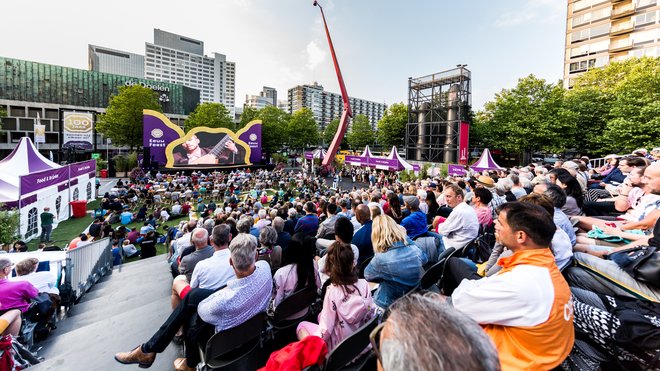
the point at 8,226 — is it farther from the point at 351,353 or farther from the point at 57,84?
the point at 57,84

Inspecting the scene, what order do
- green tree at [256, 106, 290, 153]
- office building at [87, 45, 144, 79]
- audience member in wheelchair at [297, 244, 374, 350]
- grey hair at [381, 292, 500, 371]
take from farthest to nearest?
office building at [87, 45, 144, 79] < green tree at [256, 106, 290, 153] < audience member in wheelchair at [297, 244, 374, 350] < grey hair at [381, 292, 500, 371]

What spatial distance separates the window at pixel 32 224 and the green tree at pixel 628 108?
30.1 metres

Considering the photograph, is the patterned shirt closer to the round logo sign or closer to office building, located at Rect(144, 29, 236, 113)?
the round logo sign

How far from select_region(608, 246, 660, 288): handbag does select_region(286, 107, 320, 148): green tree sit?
50990 mm

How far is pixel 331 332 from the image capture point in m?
2.05

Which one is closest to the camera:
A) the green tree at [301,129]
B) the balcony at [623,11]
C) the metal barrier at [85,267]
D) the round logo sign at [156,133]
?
the metal barrier at [85,267]

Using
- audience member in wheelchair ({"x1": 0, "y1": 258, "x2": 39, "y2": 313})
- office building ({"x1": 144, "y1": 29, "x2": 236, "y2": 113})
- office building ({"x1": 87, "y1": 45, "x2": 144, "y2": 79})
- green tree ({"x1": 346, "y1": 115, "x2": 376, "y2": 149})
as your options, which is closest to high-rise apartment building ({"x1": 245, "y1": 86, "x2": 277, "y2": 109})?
office building ({"x1": 144, "y1": 29, "x2": 236, "y2": 113})

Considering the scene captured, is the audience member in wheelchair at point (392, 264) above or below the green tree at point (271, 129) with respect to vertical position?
below

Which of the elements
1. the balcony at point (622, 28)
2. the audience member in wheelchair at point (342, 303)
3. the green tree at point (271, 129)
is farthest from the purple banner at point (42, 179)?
the balcony at point (622, 28)

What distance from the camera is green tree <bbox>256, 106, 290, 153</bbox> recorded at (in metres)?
46.9

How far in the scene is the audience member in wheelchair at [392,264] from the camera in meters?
2.54

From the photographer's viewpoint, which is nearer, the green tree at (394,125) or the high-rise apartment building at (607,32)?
the high-rise apartment building at (607,32)

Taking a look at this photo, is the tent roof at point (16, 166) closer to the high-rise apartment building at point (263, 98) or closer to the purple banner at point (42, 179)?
the purple banner at point (42, 179)

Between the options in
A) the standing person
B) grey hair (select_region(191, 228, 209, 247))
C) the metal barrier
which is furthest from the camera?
the standing person
